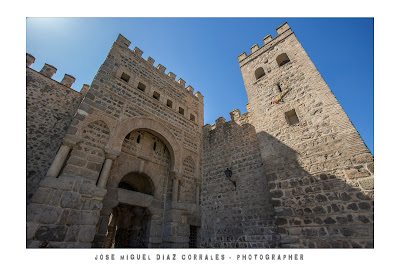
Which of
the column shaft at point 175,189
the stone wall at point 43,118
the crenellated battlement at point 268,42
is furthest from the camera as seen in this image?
the crenellated battlement at point 268,42

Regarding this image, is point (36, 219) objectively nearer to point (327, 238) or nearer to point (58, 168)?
point (58, 168)

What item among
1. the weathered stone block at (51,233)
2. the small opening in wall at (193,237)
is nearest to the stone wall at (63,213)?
the weathered stone block at (51,233)

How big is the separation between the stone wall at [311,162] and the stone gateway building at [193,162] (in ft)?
0.07

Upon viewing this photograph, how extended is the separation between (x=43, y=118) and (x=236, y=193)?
7.84 metres

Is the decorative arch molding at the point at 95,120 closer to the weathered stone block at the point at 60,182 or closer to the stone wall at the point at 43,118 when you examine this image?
the weathered stone block at the point at 60,182

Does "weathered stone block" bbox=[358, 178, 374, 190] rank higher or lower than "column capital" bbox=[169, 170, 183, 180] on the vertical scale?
lower

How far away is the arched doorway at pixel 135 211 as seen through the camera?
6.12m

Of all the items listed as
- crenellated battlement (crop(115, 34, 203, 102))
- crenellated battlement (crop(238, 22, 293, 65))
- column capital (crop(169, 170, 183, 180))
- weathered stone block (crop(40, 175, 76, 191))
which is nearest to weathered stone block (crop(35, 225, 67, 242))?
weathered stone block (crop(40, 175, 76, 191))

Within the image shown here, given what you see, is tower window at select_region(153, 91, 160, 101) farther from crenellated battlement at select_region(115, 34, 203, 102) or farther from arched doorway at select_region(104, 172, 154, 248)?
arched doorway at select_region(104, 172, 154, 248)

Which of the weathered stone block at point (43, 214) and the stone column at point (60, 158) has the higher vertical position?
the stone column at point (60, 158)

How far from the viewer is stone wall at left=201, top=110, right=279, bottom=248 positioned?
5891 mm

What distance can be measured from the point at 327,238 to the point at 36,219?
6206mm

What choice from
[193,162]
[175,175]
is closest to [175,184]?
[175,175]

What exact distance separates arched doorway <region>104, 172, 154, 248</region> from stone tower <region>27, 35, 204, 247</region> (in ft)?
0.11
